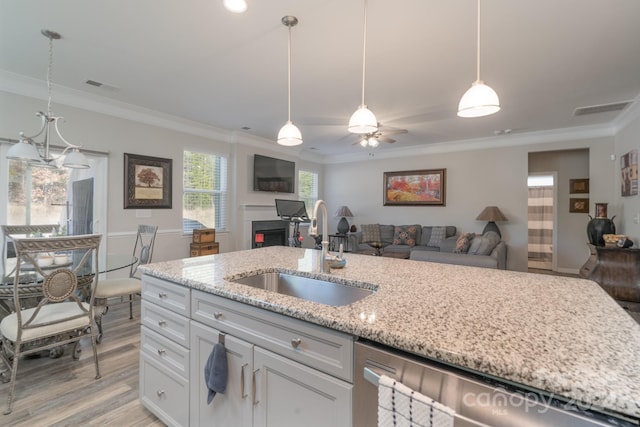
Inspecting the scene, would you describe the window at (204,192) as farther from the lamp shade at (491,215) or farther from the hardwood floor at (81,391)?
the lamp shade at (491,215)

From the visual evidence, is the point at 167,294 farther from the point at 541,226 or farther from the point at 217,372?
the point at 541,226

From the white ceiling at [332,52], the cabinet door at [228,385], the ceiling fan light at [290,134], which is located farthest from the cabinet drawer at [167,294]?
the white ceiling at [332,52]

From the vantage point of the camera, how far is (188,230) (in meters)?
4.94

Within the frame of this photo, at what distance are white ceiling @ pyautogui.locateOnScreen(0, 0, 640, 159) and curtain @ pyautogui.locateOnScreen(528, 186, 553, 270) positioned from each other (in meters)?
2.69

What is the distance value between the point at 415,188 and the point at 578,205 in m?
3.12

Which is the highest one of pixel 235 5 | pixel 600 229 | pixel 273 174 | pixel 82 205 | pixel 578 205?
pixel 235 5

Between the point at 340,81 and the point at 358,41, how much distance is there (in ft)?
2.51

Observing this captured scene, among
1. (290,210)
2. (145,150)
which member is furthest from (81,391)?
(290,210)

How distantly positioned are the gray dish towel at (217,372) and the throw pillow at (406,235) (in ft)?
17.2

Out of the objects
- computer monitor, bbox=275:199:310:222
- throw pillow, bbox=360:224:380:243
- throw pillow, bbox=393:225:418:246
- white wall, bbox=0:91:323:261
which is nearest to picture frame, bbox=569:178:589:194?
throw pillow, bbox=393:225:418:246

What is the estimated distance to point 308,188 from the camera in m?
7.61

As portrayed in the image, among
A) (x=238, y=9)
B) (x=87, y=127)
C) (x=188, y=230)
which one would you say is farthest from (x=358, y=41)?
(x=188, y=230)

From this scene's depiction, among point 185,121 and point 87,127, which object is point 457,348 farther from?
point 185,121

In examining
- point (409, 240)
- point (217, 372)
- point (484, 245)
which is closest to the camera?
point (217, 372)
